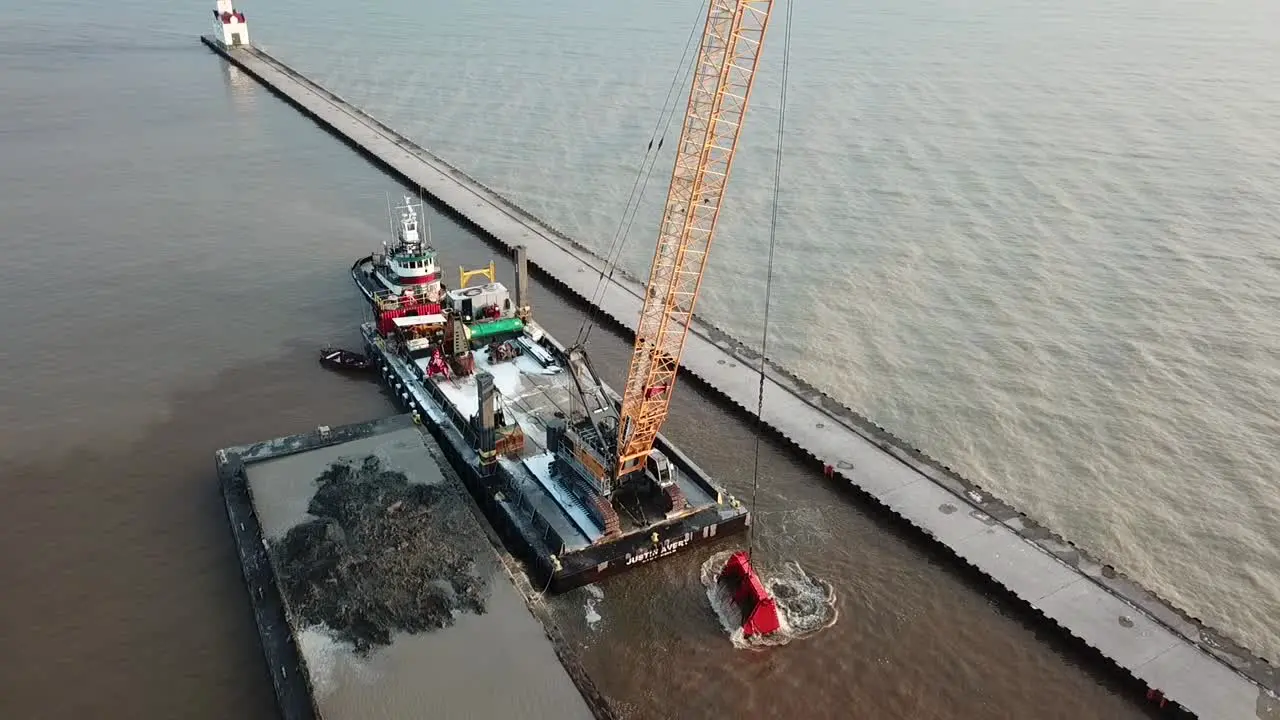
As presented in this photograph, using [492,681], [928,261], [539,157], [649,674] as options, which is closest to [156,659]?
[492,681]

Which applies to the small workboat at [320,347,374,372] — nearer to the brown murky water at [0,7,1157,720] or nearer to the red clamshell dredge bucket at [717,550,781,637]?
the brown murky water at [0,7,1157,720]

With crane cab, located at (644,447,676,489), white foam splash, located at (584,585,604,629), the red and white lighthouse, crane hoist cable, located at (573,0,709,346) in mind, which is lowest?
white foam splash, located at (584,585,604,629)

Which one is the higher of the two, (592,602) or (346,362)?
(346,362)

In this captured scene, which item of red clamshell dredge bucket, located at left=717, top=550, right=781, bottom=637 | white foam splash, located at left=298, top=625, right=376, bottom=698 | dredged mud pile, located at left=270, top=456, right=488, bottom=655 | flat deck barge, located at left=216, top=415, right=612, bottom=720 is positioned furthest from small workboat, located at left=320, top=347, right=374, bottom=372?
red clamshell dredge bucket, located at left=717, top=550, right=781, bottom=637

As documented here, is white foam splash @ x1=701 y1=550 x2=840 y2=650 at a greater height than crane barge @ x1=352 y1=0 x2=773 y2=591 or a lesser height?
lesser

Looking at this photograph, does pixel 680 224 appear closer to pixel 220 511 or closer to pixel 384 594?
pixel 384 594

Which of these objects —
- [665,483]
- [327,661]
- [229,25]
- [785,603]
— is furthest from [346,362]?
[229,25]
